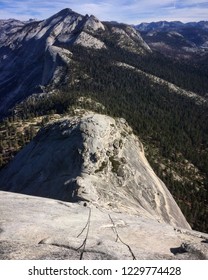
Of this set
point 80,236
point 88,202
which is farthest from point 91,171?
point 80,236

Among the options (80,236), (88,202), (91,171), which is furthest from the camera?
(91,171)

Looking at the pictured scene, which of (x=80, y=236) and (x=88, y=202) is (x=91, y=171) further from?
(x=80, y=236)

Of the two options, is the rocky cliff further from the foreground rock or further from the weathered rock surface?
the weathered rock surface

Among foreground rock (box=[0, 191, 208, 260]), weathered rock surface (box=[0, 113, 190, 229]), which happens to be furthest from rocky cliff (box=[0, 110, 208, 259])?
weathered rock surface (box=[0, 113, 190, 229])

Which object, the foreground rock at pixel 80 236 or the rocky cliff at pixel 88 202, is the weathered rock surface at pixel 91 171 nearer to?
the rocky cliff at pixel 88 202
